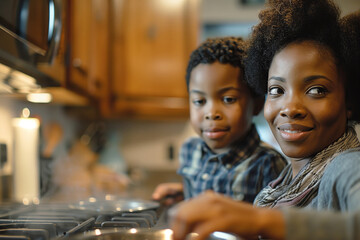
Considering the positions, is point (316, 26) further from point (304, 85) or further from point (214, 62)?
point (214, 62)

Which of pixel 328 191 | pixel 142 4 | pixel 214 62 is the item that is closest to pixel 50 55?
pixel 214 62

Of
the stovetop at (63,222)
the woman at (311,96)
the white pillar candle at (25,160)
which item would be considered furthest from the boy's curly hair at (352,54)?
the white pillar candle at (25,160)

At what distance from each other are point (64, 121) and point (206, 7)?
139 cm

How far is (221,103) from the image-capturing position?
856mm

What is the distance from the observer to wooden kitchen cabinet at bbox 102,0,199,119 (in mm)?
2094

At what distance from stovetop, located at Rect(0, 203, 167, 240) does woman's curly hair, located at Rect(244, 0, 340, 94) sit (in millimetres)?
373

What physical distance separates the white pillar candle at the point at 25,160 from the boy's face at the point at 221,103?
2.15ft

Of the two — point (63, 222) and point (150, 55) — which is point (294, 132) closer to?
point (63, 222)

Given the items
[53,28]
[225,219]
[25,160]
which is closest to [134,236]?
[225,219]

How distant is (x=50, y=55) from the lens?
844 mm

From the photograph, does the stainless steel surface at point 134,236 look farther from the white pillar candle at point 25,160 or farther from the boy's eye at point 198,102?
the white pillar candle at point 25,160

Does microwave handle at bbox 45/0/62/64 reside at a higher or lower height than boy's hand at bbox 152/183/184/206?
higher

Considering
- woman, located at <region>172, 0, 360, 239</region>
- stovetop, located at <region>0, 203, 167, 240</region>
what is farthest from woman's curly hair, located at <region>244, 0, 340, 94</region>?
stovetop, located at <region>0, 203, 167, 240</region>

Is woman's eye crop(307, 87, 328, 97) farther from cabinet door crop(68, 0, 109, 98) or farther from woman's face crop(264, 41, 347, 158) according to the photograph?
cabinet door crop(68, 0, 109, 98)
